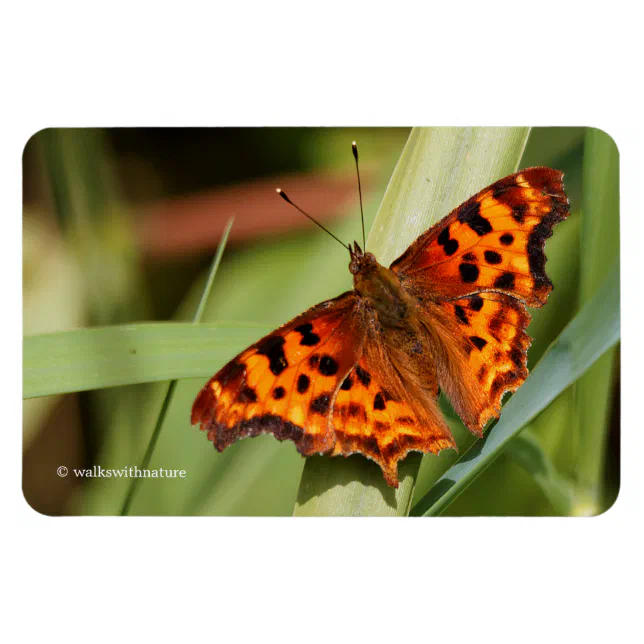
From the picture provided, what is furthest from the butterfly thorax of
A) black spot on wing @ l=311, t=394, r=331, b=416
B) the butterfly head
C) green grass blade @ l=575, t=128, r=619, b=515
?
green grass blade @ l=575, t=128, r=619, b=515

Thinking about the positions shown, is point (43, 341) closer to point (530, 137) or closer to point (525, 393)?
point (525, 393)

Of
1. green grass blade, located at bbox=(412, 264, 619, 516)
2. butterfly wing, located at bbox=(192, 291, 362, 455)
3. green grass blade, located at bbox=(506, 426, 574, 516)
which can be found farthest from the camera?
green grass blade, located at bbox=(506, 426, 574, 516)

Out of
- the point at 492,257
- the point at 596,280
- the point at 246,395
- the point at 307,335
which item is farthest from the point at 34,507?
the point at 596,280

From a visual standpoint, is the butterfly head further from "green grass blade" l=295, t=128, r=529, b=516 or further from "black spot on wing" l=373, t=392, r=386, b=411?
"black spot on wing" l=373, t=392, r=386, b=411

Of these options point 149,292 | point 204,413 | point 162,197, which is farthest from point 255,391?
point 162,197

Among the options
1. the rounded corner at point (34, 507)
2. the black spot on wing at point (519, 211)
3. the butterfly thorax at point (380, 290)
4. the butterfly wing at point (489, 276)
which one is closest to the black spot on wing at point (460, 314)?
the butterfly wing at point (489, 276)

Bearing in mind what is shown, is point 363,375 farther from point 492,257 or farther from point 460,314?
point 492,257

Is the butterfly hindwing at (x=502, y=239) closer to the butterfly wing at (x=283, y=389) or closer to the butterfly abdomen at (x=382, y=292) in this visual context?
the butterfly abdomen at (x=382, y=292)
